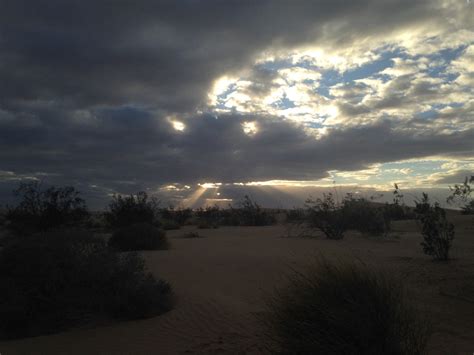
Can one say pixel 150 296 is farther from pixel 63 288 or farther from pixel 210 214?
pixel 210 214

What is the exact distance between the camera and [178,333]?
236 inches

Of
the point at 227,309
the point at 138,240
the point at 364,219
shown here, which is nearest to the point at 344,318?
the point at 227,309

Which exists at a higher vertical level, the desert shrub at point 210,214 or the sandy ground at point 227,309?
the desert shrub at point 210,214

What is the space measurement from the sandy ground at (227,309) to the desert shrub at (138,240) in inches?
121

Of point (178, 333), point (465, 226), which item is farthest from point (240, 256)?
point (465, 226)

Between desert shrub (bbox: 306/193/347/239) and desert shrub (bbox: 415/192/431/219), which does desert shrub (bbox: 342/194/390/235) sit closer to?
desert shrub (bbox: 306/193/347/239)

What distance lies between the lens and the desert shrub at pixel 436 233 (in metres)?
10.7

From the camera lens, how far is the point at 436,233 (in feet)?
35.8

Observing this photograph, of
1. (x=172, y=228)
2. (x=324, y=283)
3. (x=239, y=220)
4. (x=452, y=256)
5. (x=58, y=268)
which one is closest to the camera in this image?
(x=324, y=283)

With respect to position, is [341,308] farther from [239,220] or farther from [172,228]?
[239,220]

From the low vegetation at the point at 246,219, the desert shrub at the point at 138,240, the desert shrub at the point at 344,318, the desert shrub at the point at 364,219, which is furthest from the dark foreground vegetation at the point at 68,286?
the low vegetation at the point at 246,219

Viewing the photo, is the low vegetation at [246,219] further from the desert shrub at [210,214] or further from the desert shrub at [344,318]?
the desert shrub at [344,318]

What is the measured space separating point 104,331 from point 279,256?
7.08 metres

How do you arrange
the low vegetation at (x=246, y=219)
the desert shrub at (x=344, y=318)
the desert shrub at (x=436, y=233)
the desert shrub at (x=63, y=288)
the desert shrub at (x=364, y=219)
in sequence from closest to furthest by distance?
the desert shrub at (x=344, y=318) → the desert shrub at (x=63, y=288) → the desert shrub at (x=436, y=233) → the desert shrub at (x=364, y=219) → the low vegetation at (x=246, y=219)
